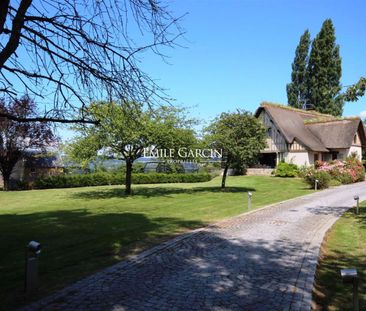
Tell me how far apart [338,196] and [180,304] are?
57.5 feet

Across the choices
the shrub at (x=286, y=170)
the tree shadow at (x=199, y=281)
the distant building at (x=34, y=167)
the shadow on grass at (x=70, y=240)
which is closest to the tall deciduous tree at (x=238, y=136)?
the shadow on grass at (x=70, y=240)

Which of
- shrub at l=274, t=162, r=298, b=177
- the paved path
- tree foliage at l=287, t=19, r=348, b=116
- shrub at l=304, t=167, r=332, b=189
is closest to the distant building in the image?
shrub at l=274, t=162, r=298, b=177

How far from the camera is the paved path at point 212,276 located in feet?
17.7

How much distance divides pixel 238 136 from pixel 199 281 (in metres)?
17.3

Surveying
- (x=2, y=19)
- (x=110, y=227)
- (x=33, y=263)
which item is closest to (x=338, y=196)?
(x=110, y=227)

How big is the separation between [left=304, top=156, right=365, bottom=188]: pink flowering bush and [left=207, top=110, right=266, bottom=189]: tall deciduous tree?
4.75m

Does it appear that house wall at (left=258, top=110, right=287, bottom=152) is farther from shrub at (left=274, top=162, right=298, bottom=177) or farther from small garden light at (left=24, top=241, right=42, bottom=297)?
small garden light at (left=24, top=241, right=42, bottom=297)

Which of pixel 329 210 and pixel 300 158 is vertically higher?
pixel 300 158

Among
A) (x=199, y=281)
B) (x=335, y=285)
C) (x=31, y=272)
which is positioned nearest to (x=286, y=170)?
(x=335, y=285)

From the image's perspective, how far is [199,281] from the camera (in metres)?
6.37

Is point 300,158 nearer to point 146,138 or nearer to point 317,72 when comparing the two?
point 317,72

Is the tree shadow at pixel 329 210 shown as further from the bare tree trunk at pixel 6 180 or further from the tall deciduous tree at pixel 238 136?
the bare tree trunk at pixel 6 180

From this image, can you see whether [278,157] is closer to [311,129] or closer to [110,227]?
[311,129]

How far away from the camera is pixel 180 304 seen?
210 inches
